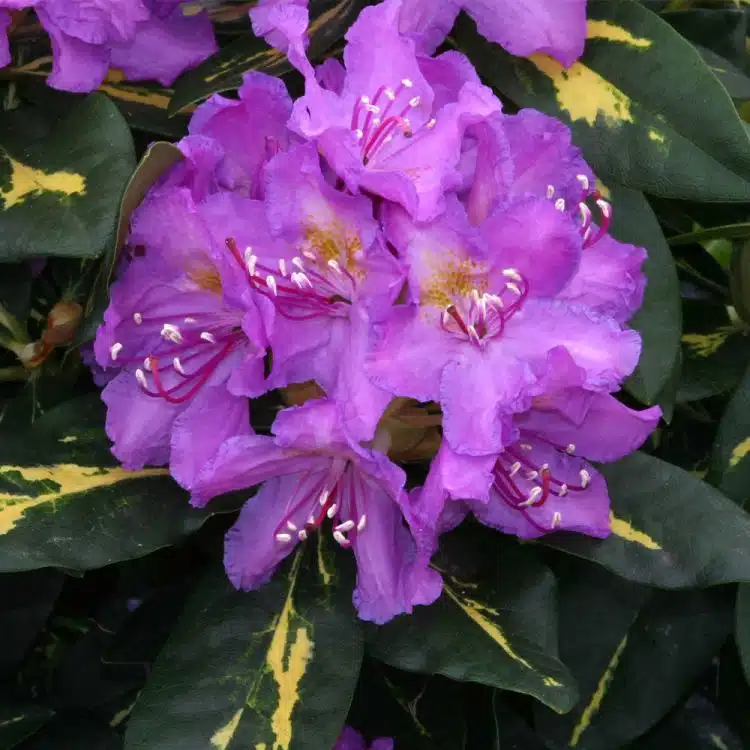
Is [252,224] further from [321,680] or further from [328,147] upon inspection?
[321,680]

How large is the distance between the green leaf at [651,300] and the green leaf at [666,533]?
76mm

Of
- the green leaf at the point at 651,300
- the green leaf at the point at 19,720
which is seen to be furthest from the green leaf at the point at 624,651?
the green leaf at the point at 19,720

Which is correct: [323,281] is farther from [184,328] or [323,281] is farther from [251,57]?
[251,57]

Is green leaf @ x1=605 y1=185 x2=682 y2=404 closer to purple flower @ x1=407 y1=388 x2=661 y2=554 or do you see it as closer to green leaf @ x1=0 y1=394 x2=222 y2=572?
purple flower @ x1=407 y1=388 x2=661 y2=554

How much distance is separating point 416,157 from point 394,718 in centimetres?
67

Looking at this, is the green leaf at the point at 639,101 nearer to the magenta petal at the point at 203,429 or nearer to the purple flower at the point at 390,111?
the purple flower at the point at 390,111

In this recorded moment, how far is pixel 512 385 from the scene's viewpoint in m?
0.68

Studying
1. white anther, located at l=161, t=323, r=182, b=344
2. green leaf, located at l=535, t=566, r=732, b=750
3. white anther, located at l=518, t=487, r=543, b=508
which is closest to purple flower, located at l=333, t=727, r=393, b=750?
green leaf, located at l=535, t=566, r=732, b=750

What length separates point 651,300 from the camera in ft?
2.89

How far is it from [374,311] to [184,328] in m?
0.17

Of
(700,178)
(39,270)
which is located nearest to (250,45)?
(39,270)

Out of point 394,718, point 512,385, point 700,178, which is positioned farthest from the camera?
point 394,718

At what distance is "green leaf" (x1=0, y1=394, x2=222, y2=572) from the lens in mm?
767

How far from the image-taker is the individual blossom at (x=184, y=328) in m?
0.71
